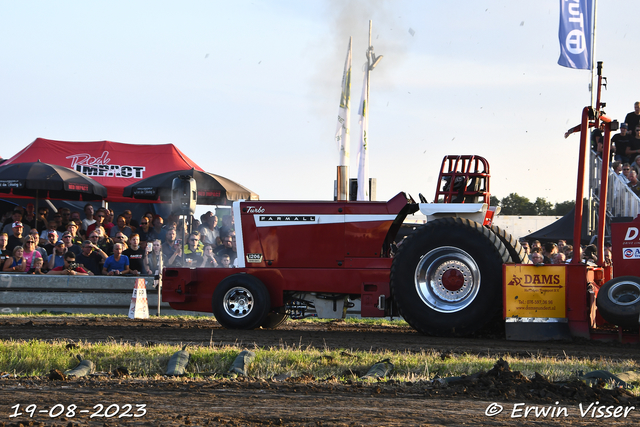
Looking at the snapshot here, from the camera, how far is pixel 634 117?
49.4 ft

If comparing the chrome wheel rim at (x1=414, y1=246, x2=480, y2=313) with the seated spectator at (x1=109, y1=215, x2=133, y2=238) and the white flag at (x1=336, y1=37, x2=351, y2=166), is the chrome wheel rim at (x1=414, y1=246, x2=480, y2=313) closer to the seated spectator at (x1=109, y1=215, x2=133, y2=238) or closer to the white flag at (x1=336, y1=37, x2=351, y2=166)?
the seated spectator at (x1=109, y1=215, x2=133, y2=238)

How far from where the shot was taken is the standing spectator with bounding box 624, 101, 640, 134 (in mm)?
15023

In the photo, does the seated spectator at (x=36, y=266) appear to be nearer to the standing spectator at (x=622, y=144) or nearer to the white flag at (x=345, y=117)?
the white flag at (x=345, y=117)

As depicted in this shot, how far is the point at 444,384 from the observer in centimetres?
525

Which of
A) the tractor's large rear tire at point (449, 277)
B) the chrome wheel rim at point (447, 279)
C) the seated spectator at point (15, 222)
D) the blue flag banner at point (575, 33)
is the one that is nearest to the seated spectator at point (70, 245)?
the seated spectator at point (15, 222)

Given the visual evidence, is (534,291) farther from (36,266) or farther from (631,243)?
(36,266)

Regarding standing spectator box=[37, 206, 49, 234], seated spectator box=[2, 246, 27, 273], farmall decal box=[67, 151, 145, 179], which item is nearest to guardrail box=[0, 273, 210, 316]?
seated spectator box=[2, 246, 27, 273]

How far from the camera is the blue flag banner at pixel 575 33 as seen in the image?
54.6ft

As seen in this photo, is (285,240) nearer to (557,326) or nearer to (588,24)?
(557,326)

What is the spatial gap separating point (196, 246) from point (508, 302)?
6916 millimetres

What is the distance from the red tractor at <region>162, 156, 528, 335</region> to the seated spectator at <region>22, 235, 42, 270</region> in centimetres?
357

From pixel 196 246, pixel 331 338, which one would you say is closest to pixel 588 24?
pixel 196 246

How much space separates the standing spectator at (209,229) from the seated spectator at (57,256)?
2.69 metres

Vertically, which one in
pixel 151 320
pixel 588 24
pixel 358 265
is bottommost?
pixel 151 320
